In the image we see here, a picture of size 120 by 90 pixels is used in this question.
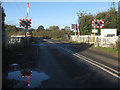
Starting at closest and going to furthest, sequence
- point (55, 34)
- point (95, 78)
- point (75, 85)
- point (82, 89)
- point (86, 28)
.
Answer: point (82, 89) < point (75, 85) < point (95, 78) < point (86, 28) < point (55, 34)

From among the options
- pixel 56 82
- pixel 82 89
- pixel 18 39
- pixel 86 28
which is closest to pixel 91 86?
pixel 82 89

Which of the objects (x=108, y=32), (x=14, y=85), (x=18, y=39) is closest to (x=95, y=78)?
(x=14, y=85)

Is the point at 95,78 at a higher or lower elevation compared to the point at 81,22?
lower

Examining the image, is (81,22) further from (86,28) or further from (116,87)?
(116,87)

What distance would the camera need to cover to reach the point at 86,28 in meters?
49.1

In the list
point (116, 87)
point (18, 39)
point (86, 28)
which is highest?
point (86, 28)

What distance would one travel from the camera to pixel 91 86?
5.45 m

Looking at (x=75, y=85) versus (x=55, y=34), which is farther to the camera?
(x=55, y=34)

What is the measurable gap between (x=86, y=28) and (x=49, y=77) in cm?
4371

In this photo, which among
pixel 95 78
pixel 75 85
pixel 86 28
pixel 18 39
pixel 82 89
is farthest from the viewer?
pixel 86 28

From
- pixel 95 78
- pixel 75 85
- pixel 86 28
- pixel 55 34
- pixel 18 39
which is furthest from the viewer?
pixel 55 34

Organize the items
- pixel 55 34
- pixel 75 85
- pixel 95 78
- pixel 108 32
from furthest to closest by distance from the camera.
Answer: pixel 55 34 < pixel 108 32 < pixel 95 78 < pixel 75 85

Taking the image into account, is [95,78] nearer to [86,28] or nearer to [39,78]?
[39,78]

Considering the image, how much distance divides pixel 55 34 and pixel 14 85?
209 feet
